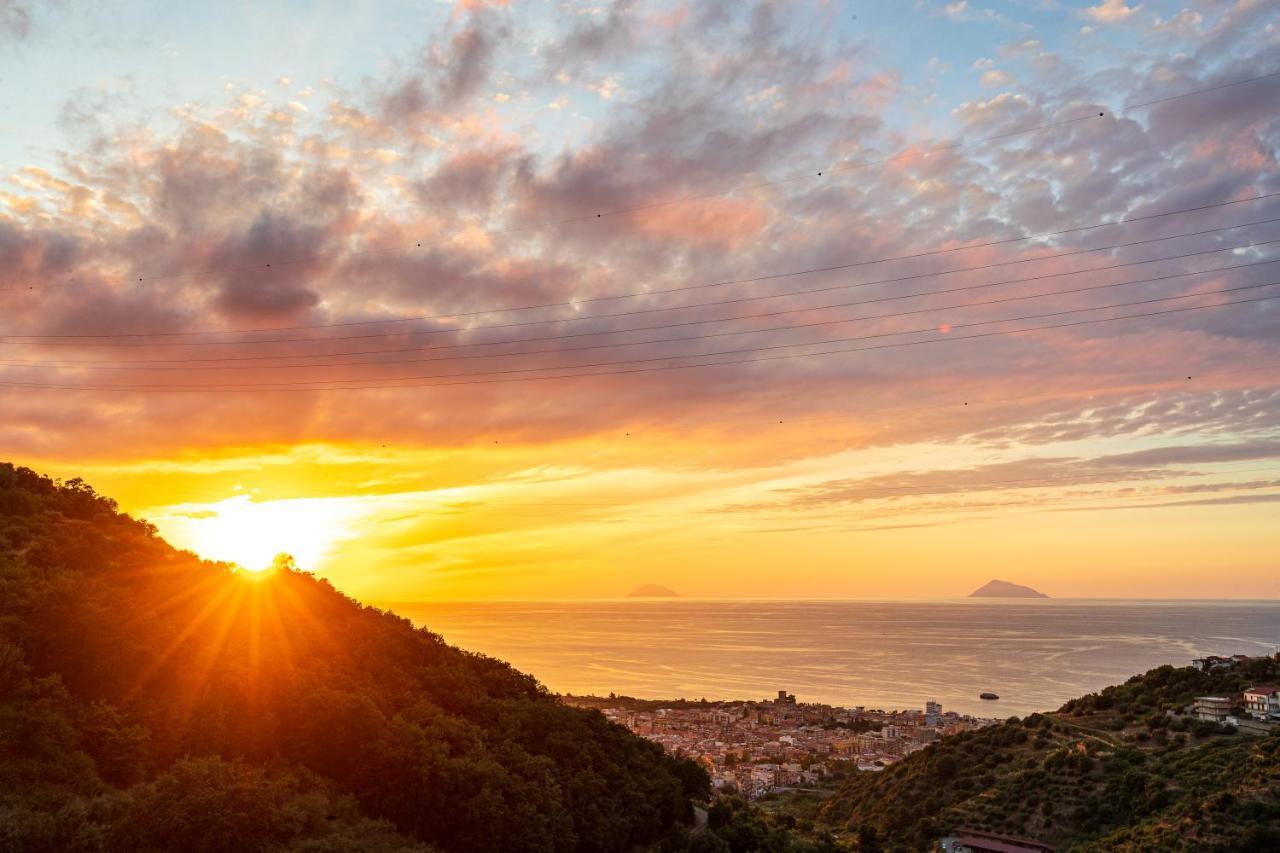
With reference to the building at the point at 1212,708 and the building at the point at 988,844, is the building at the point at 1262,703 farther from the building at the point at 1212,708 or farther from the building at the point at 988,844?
the building at the point at 988,844

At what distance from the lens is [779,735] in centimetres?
7831

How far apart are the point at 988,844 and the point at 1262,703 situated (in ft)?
78.3

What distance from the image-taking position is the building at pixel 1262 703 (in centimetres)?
4481

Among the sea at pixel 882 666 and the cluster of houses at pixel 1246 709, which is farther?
the sea at pixel 882 666

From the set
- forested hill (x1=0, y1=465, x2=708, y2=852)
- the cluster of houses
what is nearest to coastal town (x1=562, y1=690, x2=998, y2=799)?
the cluster of houses

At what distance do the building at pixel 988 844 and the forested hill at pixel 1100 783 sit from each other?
39.4 inches

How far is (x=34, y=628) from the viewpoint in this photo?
18516mm

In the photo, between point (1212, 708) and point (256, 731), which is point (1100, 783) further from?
point (256, 731)

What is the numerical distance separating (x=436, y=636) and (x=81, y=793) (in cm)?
Answer: 1564

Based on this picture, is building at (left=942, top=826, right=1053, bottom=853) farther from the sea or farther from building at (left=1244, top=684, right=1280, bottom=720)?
the sea

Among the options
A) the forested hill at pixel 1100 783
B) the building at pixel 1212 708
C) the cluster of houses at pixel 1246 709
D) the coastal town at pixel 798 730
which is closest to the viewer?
the forested hill at pixel 1100 783

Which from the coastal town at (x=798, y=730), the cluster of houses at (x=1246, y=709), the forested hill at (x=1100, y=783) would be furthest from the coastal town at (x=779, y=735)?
the cluster of houses at (x=1246, y=709)

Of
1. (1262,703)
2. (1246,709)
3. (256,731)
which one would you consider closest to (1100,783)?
(1262,703)

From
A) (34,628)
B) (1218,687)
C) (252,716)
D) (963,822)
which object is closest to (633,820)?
(252,716)
